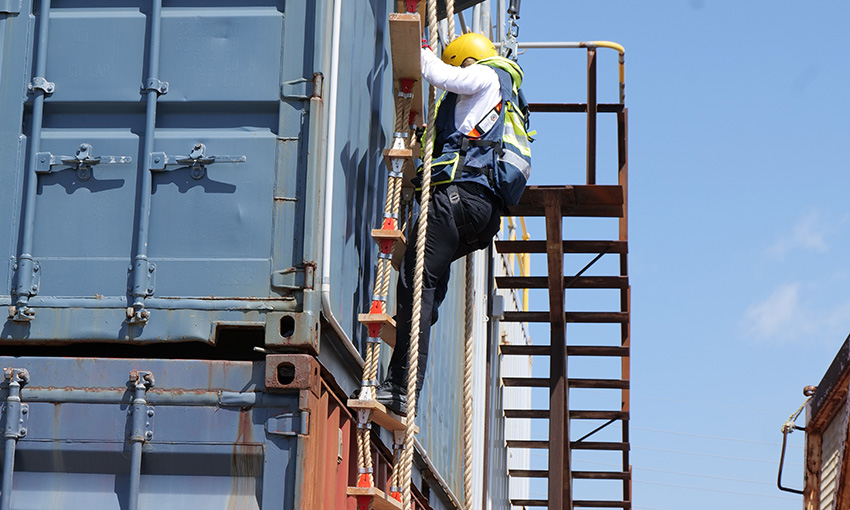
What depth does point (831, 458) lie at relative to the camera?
10.0m

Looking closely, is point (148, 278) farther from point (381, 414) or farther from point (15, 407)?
point (381, 414)

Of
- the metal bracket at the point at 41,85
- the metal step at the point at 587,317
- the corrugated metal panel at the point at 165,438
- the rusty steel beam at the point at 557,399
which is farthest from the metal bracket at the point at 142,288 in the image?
the metal step at the point at 587,317

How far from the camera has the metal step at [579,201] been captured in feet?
34.7

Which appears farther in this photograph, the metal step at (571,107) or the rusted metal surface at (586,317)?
the rusted metal surface at (586,317)

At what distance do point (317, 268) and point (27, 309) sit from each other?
1367 millimetres

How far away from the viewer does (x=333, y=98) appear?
5516mm

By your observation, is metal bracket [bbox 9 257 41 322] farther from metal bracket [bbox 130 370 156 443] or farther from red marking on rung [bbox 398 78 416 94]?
red marking on rung [bbox 398 78 416 94]

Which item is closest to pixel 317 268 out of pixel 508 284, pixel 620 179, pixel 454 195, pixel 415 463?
pixel 454 195

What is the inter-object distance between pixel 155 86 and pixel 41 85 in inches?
22.4

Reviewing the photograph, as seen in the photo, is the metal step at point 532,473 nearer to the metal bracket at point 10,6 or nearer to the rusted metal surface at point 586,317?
the rusted metal surface at point 586,317

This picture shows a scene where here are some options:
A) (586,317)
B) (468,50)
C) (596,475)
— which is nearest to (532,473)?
(596,475)

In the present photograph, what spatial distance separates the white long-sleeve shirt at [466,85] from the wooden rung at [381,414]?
1613 millimetres

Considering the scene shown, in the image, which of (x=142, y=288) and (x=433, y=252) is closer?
(x=142, y=288)

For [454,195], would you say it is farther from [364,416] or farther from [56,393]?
[56,393]
